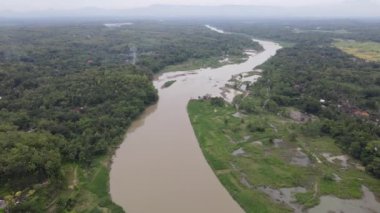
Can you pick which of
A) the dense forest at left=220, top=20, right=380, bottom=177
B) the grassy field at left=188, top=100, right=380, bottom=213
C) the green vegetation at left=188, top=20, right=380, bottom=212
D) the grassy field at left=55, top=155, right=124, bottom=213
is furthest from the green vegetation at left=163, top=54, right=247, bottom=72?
the grassy field at left=55, top=155, right=124, bottom=213

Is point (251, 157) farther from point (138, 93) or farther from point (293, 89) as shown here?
point (293, 89)

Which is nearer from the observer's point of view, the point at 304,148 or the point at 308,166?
the point at 308,166

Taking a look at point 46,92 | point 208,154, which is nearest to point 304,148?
point 208,154

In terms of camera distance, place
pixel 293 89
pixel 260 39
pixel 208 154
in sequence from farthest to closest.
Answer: pixel 260 39 → pixel 293 89 → pixel 208 154

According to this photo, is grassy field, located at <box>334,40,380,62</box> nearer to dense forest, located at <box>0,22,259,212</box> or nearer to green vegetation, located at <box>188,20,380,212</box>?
green vegetation, located at <box>188,20,380,212</box>

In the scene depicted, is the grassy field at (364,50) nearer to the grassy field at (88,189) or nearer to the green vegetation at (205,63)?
the green vegetation at (205,63)

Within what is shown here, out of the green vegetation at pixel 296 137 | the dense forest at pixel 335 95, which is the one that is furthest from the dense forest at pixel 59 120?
the dense forest at pixel 335 95

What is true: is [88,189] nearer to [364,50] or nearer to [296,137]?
[296,137]
